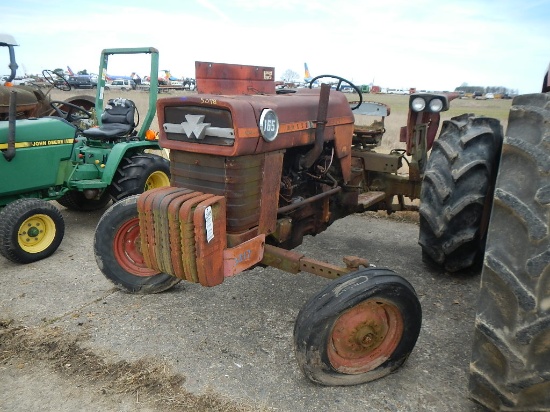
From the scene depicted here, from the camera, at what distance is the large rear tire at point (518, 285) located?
69.9 inches

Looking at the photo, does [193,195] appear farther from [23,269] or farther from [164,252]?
[23,269]

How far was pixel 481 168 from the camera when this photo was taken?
3.24 meters

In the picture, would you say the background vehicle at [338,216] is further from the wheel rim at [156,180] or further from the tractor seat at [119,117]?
the tractor seat at [119,117]

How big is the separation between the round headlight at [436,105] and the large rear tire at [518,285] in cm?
189

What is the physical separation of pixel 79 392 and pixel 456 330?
2307mm

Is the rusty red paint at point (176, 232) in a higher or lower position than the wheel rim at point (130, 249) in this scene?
higher

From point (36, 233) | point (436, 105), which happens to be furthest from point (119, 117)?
point (436, 105)

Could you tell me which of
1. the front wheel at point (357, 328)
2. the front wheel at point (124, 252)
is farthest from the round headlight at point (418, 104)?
the front wheel at point (124, 252)

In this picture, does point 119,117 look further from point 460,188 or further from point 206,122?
point 460,188

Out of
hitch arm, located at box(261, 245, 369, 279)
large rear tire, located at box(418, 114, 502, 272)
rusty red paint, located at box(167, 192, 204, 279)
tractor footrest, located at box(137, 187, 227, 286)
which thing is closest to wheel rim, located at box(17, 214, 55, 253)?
tractor footrest, located at box(137, 187, 227, 286)

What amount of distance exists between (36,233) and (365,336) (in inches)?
132

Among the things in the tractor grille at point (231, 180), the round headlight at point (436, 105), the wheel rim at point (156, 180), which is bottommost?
the wheel rim at point (156, 180)

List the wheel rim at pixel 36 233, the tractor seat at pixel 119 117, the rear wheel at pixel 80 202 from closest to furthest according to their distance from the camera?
the wheel rim at pixel 36 233 → the tractor seat at pixel 119 117 → the rear wheel at pixel 80 202

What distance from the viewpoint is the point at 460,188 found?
10.8 feet
